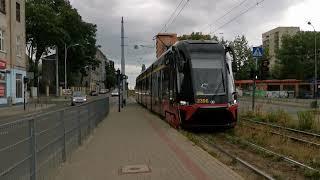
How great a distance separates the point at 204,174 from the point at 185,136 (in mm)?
7852

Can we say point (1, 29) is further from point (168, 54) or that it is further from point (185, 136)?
point (185, 136)

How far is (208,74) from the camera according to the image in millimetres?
19500

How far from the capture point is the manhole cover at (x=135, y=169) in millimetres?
10195

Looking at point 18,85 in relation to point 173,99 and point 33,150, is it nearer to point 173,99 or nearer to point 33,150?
point 173,99

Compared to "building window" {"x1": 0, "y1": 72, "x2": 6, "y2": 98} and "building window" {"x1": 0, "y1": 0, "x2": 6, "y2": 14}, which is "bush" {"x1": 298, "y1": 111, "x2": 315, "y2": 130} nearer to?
"building window" {"x1": 0, "y1": 72, "x2": 6, "y2": 98}

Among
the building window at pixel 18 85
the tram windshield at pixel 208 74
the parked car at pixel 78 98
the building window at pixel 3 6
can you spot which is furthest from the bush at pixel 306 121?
the parked car at pixel 78 98

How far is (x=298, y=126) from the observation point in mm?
22078

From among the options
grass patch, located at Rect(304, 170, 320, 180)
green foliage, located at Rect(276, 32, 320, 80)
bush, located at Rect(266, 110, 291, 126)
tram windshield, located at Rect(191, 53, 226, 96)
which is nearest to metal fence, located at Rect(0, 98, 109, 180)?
grass patch, located at Rect(304, 170, 320, 180)

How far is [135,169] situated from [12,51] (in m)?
41.0

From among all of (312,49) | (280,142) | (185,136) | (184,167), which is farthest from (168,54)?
(312,49)

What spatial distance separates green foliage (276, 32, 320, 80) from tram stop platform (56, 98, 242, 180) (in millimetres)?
89857

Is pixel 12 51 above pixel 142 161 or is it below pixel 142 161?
above

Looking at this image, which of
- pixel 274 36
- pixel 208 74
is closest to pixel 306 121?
pixel 208 74

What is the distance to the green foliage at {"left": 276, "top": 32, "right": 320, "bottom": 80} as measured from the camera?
→ 10294 cm
